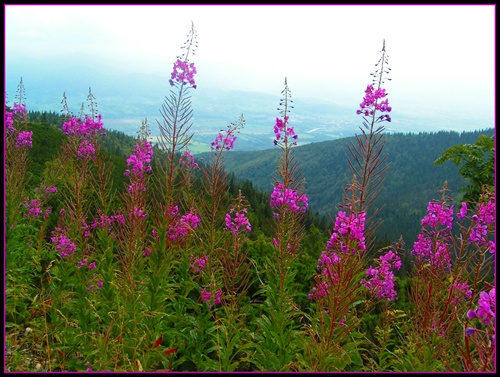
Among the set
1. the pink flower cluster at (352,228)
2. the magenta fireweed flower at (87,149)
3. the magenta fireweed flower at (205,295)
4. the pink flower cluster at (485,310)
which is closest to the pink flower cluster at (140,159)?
the magenta fireweed flower at (87,149)

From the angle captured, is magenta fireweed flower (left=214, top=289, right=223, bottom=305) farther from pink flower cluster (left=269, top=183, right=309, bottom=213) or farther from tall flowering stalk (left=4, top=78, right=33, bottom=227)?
tall flowering stalk (left=4, top=78, right=33, bottom=227)

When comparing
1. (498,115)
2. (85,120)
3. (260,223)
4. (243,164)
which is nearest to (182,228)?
(85,120)

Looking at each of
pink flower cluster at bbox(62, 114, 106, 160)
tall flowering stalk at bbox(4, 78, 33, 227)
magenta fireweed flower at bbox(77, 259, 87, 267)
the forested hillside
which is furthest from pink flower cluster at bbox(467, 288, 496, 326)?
the forested hillside

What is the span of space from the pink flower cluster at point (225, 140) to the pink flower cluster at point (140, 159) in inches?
38.3

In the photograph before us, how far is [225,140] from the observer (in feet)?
19.9

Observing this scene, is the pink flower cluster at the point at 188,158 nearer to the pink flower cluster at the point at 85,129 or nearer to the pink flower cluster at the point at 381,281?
the pink flower cluster at the point at 85,129

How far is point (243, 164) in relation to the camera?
518ft

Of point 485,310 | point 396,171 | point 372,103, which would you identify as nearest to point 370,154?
point 372,103

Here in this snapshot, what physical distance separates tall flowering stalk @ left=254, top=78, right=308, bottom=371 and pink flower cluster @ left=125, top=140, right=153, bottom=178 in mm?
1906

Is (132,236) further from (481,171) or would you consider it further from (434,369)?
(481,171)

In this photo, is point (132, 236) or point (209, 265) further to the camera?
point (209, 265)

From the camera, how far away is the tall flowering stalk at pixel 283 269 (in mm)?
4316

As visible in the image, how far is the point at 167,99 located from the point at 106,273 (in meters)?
2.23

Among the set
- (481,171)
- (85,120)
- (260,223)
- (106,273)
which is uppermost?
(85,120)
